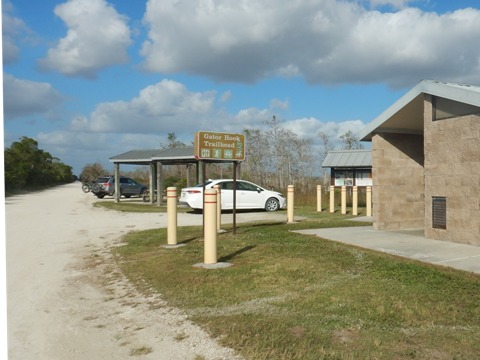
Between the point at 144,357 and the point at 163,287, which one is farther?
the point at 163,287

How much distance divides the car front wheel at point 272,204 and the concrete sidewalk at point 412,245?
8.86 meters

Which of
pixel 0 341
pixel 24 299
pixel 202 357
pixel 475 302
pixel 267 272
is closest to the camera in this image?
pixel 0 341

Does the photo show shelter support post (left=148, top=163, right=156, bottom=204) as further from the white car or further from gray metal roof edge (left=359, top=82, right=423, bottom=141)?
gray metal roof edge (left=359, top=82, right=423, bottom=141)

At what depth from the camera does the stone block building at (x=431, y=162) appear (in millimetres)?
8875

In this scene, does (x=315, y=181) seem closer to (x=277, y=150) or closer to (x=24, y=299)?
(x=277, y=150)

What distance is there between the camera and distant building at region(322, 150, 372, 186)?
1174 inches

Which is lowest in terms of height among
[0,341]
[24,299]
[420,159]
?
[24,299]

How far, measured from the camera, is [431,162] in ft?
32.1

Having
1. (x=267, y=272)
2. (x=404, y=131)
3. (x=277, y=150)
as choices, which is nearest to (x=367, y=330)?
(x=267, y=272)

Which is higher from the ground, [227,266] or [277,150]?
[277,150]

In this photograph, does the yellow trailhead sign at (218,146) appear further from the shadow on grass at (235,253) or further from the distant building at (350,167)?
the distant building at (350,167)

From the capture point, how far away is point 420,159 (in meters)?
12.5

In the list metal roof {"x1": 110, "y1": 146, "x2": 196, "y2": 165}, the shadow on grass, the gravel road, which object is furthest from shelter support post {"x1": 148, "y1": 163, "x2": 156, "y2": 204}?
the shadow on grass

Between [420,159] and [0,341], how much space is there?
11.6 metres
